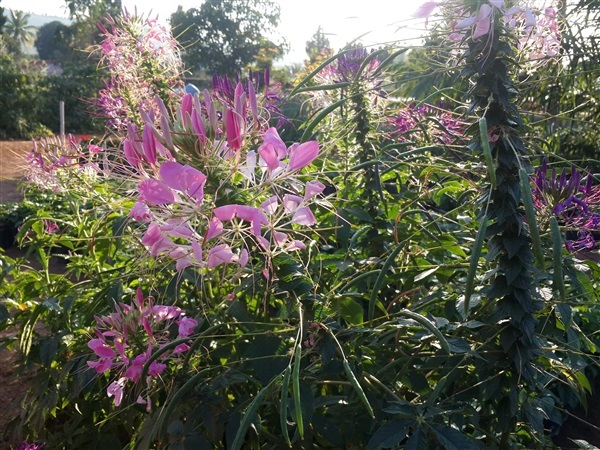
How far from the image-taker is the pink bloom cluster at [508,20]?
854mm

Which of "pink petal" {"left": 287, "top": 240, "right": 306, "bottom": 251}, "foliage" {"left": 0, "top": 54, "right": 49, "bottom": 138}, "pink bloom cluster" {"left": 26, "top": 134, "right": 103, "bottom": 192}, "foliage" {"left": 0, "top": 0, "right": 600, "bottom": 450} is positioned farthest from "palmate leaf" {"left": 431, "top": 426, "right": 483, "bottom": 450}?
"foliage" {"left": 0, "top": 54, "right": 49, "bottom": 138}

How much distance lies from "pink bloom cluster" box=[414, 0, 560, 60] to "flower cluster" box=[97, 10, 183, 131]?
110 centimetres

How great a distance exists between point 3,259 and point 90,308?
75cm

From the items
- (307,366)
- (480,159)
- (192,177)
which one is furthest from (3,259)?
(480,159)

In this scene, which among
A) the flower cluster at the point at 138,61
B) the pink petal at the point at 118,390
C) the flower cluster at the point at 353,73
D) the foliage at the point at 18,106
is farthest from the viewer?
the foliage at the point at 18,106

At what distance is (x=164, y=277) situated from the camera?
63.2 inches

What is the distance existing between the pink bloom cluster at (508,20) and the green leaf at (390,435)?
0.61 metres

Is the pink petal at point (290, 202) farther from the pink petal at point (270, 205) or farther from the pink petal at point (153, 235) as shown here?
the pink petal at point (153, 235)

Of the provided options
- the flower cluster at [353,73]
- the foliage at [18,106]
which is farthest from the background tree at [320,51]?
the foliage at [18,106]

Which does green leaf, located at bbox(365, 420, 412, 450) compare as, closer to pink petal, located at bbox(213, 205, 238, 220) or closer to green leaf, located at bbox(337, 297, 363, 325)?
green leaf, located at bbox(337, 297, 363, 325)

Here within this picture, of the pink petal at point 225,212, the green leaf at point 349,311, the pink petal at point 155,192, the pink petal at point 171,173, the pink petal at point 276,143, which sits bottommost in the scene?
the green leaf at point 349,311

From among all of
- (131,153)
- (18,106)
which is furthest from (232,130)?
(18,106)

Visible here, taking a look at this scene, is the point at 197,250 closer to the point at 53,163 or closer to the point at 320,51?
the point at 53,163

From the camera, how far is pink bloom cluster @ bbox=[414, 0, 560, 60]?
2.80 feet
